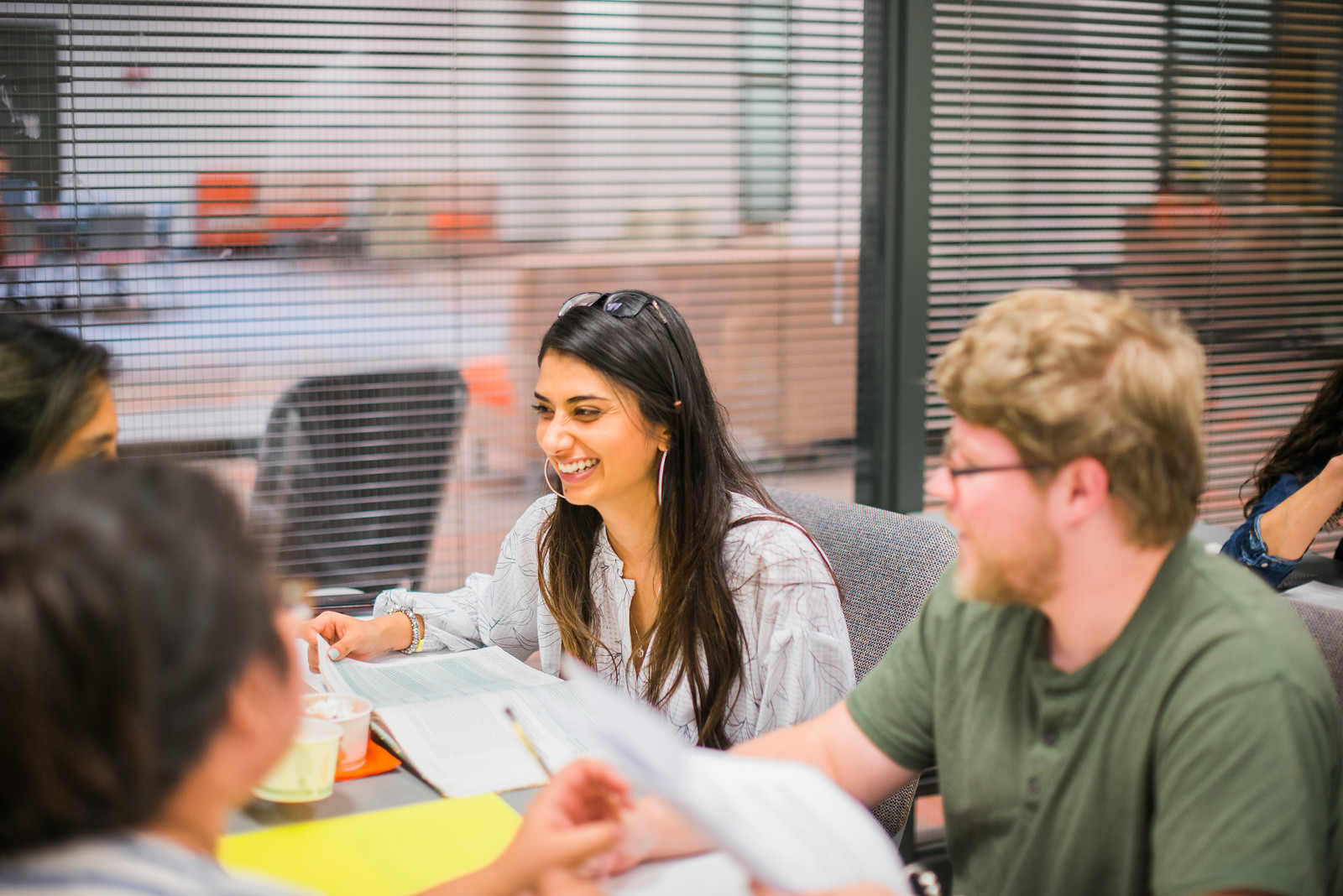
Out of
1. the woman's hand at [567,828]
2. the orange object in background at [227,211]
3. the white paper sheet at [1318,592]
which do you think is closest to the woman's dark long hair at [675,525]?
the woman's hand at [567,828]

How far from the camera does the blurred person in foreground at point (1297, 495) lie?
239 cm

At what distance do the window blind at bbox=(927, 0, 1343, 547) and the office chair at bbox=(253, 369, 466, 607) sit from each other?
1207 millimetres

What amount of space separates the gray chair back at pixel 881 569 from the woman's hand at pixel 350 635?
0.74 m

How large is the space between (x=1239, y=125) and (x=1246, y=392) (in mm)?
709

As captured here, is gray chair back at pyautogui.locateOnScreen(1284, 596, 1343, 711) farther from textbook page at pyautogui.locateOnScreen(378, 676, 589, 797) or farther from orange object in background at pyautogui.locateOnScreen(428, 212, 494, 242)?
orange object in background at pyautogui.locateOnScreen(428, 212, 494, 242)

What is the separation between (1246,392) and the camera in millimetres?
3113

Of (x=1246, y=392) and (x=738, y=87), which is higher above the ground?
(x=738, y=87)

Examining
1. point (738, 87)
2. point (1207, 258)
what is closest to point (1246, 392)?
point (1207, 258)

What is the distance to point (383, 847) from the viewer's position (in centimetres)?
122

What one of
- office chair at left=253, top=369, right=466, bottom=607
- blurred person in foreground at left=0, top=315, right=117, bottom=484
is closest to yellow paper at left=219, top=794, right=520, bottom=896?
blurred person in foreground at left=0, top=315, right=117, bottom=484

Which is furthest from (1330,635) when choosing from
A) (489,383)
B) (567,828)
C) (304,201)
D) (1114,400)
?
(304,201)

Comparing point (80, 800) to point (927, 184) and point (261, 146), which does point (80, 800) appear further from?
point (927, 184)

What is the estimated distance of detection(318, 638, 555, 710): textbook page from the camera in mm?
1614

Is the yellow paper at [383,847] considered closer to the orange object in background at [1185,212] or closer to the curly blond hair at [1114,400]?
the curly blond hair at [1114,400]
